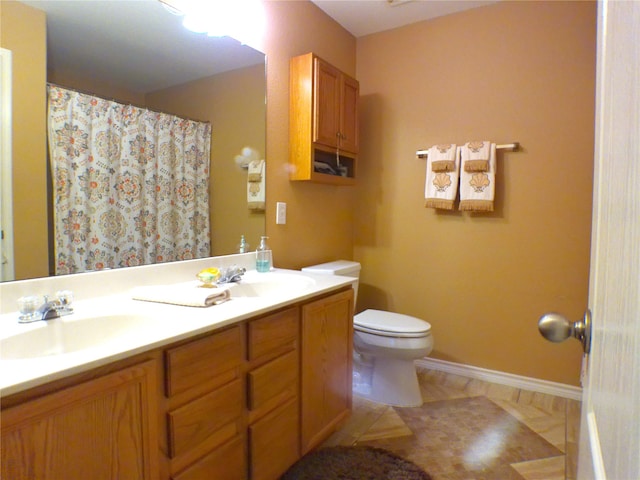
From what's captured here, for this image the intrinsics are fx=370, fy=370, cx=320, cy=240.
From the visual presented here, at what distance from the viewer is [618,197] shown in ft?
1.32

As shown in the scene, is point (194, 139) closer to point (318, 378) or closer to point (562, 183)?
point (318, 378)

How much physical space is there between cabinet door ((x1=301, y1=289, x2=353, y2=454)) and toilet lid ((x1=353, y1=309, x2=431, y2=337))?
0.34 m

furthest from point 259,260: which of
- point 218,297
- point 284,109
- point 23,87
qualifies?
point 23,87

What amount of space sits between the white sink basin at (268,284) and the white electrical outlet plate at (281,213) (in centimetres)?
40

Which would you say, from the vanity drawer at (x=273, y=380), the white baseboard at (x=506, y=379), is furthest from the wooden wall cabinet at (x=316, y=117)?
the white baseboard at (x=506, y=379)

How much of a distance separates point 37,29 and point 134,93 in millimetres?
328

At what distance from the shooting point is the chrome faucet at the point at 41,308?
1002 mm

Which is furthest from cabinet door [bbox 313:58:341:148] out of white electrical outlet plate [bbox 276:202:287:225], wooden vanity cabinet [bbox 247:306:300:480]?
wooden vanity cabinet [bbox 247:306:300:480]

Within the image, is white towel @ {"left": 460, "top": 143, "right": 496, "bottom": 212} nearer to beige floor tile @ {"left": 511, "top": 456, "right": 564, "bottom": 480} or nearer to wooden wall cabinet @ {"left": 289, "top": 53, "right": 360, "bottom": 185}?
wooden wall cabinet @ {"left": 289, "top": 53, "right": 360, "bottom": 185}

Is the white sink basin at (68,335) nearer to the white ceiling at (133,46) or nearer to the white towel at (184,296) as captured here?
the white towel at (184,296)

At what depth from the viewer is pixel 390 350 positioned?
2.08 meters

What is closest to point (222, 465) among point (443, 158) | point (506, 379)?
point (506, 379)

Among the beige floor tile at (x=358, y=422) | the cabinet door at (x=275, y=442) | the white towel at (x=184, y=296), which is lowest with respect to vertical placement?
the beige floor tile at (x=358, y=422)

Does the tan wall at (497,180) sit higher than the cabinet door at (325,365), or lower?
higher
